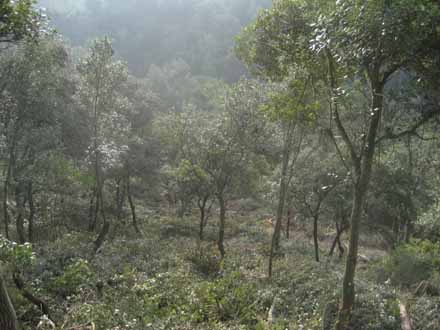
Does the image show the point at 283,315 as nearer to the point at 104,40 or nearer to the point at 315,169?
the point at 315,169

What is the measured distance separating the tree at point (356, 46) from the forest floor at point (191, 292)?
1.76 metres

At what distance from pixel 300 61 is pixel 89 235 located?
40.7 ft

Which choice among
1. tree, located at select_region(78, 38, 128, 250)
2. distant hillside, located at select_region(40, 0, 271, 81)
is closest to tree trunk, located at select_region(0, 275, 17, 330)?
tree, located at select_region(78, 38, 128, 250)

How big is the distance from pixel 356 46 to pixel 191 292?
6.77 meters

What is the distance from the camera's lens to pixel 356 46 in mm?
5008

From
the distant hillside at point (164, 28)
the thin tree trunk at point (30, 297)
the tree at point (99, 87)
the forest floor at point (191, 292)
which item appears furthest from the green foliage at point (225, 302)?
the distant hillside at point (164, 28)

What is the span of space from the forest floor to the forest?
0.18 feet

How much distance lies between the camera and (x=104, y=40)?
12.7 metres

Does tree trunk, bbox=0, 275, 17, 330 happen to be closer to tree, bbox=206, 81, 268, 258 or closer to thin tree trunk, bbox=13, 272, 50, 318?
thin tree trunk, bbox=13, 272, 50, 318

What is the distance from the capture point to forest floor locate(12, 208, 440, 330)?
718 cm

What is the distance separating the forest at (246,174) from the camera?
5.77m

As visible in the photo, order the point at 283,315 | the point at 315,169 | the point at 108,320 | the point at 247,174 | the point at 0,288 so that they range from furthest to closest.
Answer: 1. the point at 247,174
2. the point at 315,169
3. the point at 283,315
4. the point at 108,320
5. the point at 0,288

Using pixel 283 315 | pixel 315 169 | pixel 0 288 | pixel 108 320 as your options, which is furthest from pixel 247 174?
pixel 0 288

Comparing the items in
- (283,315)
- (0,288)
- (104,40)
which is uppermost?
(104,40)
